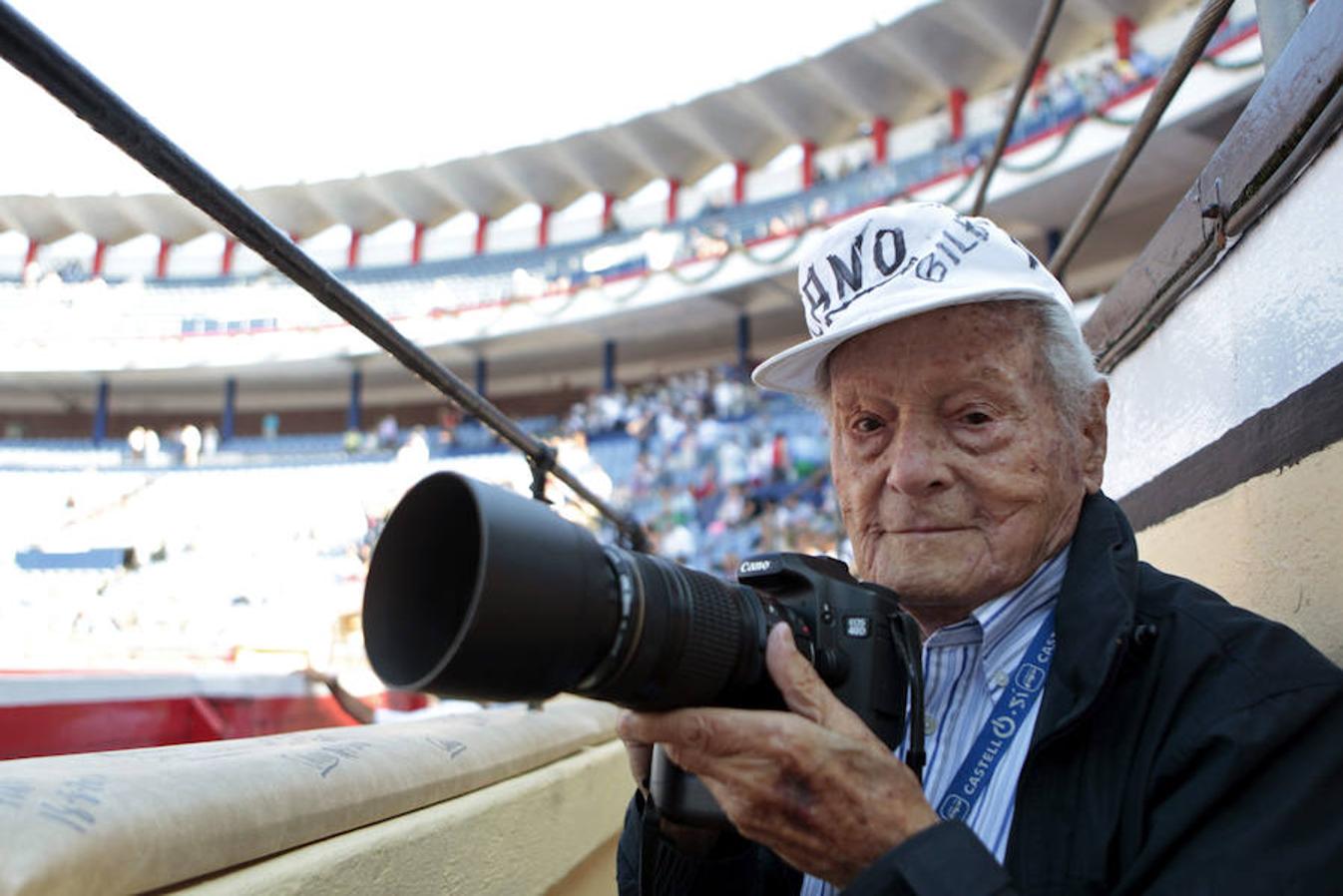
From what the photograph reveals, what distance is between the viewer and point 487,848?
0.93 meters

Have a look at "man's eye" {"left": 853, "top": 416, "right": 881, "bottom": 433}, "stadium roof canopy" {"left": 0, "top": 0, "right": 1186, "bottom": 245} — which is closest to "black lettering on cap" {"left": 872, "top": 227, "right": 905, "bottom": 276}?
"man's eye" {"left": 853, "top": 416, "right": 881, "bottom": 433}

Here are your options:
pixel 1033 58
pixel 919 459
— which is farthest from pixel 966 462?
pixel 1033 58

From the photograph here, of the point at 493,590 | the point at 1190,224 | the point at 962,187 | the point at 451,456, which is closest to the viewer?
the point at 493,590

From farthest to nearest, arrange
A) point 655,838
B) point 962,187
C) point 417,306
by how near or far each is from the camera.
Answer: point 417,306 < point 962,187 < point 655,838

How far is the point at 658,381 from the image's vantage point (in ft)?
47.9

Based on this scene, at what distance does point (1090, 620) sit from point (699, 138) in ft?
48.2

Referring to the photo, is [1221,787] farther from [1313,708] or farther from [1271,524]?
[1271,524]

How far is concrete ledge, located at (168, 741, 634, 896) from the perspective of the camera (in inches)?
24.7

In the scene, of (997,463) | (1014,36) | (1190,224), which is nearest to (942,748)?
(997,463)

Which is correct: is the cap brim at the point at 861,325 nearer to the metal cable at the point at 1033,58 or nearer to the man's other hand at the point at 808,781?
the man's other hand at the point at 808,781

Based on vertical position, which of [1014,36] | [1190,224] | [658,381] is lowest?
[1190,224]

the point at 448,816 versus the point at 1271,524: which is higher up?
the point at 1271,524

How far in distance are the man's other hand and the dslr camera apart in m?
0.03

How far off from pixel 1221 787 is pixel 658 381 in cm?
1410
